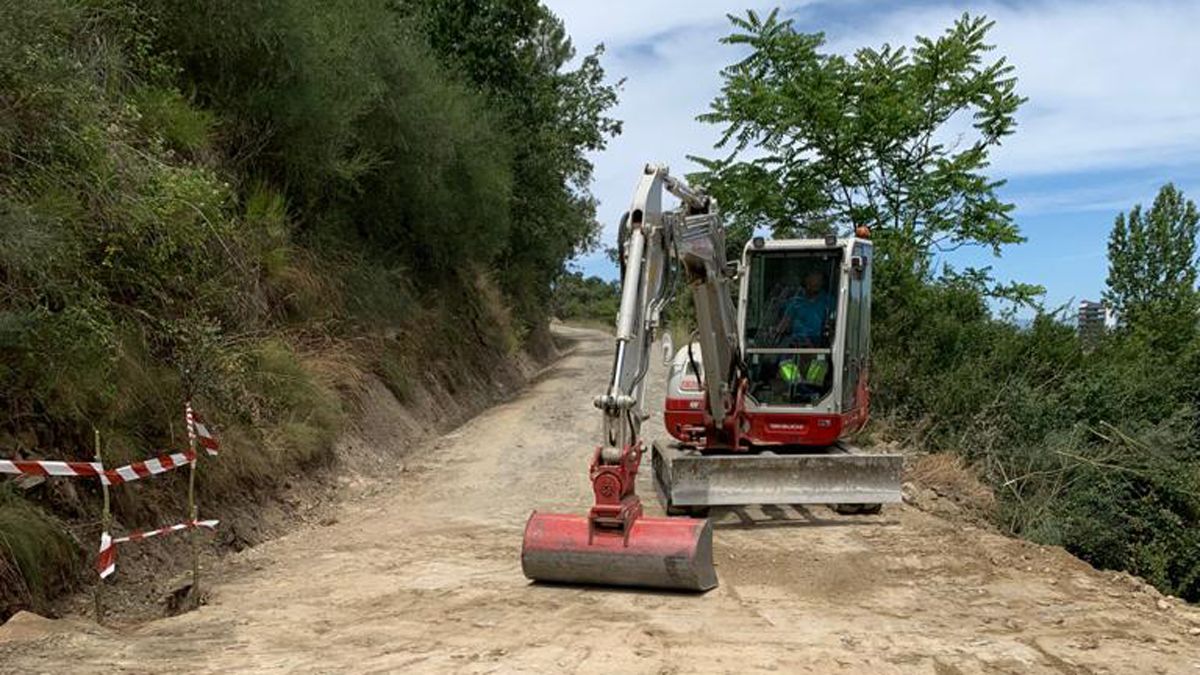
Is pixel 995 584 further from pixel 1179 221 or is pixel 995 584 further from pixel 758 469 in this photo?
pixel 1179 221

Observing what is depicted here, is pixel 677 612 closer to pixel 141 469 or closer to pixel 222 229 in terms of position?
pixel 141 469

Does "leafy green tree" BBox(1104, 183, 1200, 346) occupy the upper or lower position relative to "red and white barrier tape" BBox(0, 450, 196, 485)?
upper

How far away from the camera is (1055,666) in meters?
5.76

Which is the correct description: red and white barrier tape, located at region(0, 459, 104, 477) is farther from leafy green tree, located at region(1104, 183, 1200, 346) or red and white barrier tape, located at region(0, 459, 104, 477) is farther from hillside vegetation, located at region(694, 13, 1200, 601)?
leafy green tree, located at region(1104, 183, 1200, 346)

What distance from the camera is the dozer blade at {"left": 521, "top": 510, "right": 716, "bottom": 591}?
273 inches

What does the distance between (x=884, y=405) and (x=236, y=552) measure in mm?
13039

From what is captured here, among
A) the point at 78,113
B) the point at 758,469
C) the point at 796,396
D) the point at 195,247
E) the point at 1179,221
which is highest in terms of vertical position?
the point at 1179,221

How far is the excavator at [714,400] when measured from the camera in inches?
275

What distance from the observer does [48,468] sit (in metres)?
6.18

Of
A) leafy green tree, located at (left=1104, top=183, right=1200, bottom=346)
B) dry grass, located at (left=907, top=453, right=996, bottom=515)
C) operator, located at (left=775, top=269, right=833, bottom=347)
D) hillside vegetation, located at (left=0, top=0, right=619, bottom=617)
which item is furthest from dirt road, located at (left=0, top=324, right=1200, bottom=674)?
leafy green tree, located at (left=1104, top=183, right=1200, bottom=346)

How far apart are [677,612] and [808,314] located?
495 cm

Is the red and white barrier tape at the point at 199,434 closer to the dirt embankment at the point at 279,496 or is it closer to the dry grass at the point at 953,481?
the dirt embankment at the point at 279,496

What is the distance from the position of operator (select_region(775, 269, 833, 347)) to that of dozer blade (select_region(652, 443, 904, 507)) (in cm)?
140

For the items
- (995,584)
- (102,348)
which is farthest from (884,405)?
(102,348)
